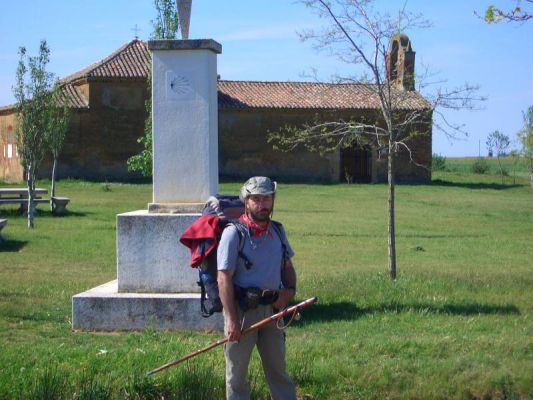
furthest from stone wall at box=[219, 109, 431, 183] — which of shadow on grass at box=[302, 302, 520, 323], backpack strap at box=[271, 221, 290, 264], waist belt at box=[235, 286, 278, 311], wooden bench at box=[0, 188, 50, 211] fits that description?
waist belt at box=[235, 286, 278, 311]

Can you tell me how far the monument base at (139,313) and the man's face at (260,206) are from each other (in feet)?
Answer: 12.1

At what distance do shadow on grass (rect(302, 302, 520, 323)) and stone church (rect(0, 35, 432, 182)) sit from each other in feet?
106

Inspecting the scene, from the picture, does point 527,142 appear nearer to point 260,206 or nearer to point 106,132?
point 106,132

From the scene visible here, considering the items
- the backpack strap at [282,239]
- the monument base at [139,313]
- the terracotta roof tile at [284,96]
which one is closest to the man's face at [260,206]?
the backpack strap at [282,239]

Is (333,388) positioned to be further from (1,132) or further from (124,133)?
(1,132)

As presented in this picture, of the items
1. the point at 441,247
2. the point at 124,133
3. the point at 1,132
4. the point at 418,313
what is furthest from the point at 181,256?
the point at 1,132

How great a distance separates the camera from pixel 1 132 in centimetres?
4869

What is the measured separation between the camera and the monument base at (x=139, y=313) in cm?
957

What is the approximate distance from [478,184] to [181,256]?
42848 mm

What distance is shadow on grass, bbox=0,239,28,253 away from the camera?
18308 mm

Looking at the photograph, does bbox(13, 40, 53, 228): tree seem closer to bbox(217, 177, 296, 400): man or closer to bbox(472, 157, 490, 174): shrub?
bbox(217, 177, 296, 400): man

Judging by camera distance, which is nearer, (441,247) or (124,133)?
(441,247)

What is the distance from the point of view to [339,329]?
9484 millimetres

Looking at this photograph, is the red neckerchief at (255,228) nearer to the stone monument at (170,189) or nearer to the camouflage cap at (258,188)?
the camouflage cap at (258,188)
